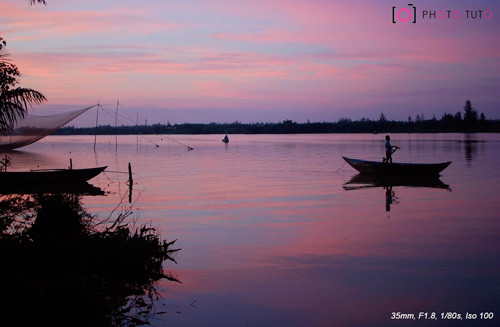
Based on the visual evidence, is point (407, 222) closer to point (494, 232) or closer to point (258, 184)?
point (494, 232)

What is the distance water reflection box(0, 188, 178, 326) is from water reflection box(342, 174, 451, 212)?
1195 centimetres

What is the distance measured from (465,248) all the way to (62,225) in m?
6.79

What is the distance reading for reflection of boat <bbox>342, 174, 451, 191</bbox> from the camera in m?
20.0

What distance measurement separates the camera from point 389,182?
21.3 m

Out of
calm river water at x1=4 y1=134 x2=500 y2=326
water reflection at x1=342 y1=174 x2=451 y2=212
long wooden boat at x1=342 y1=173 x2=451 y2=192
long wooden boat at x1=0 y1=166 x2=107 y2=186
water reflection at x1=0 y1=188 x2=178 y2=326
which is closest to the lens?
water reflection at x1=0 y1=188 x2=178 y2=326

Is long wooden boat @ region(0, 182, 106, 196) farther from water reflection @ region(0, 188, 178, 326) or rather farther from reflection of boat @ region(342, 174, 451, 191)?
water reflection @ region(0, 188, 178, 326)

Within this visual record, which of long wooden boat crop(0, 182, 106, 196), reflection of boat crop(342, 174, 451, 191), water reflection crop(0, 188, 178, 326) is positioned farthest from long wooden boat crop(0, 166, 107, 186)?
water reflection crop(0, 188, 178, 326)

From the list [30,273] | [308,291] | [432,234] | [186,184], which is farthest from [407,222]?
[186,184]

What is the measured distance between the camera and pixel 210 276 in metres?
7.82

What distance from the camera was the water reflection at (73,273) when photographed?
14.9 ft

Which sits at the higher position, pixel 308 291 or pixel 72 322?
pixel 72 322

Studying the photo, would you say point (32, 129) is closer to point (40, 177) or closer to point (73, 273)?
point (40, 177)

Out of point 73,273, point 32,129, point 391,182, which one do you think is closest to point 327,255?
point 73,273

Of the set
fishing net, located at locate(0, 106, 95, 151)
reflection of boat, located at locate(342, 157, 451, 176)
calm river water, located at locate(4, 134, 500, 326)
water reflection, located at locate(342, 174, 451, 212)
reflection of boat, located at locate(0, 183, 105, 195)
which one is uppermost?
fishing net, located at locate(0, 106, 95, 151)
